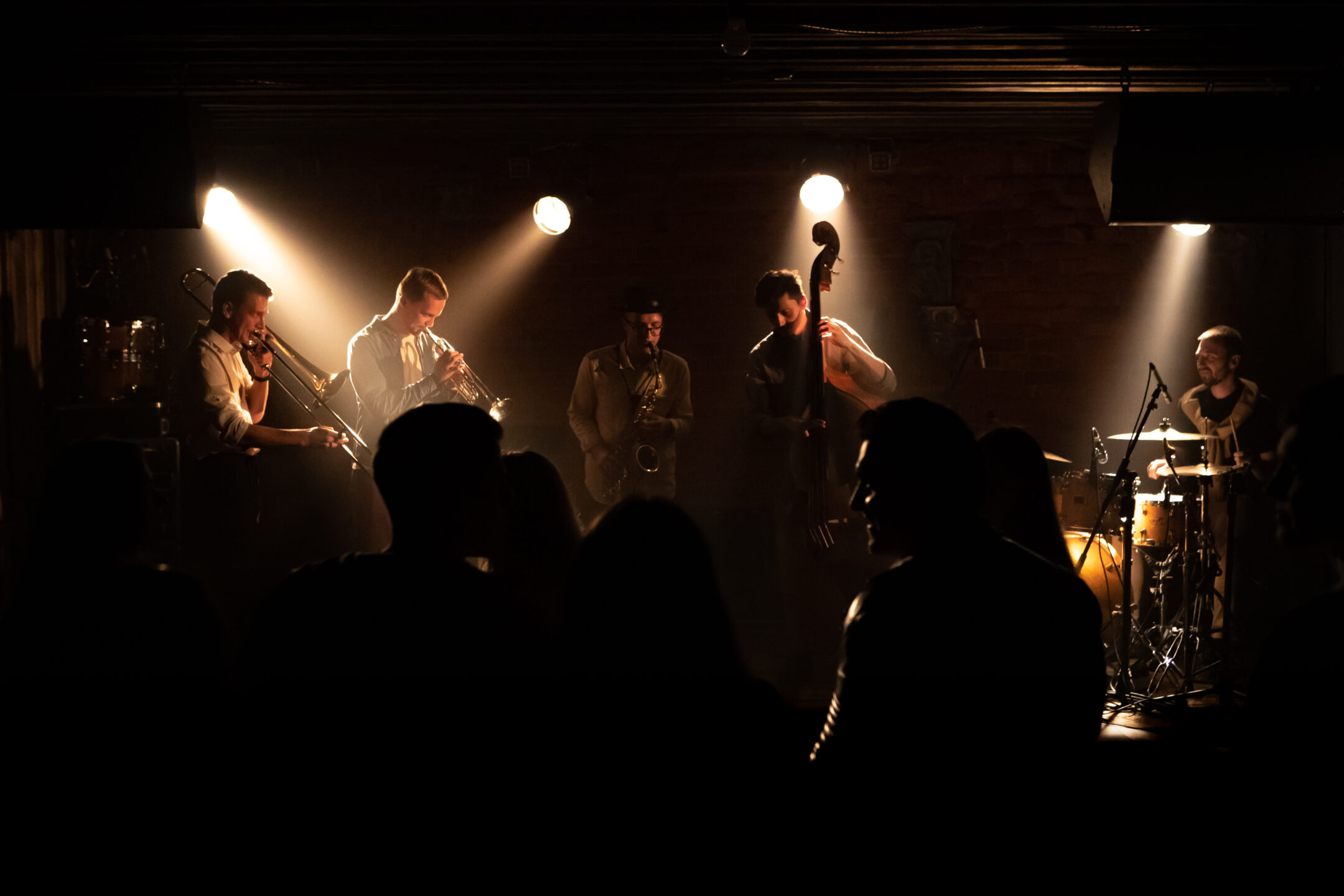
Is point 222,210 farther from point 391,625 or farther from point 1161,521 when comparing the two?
point 1161,521

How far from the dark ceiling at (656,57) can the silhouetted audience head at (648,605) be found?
2859mm

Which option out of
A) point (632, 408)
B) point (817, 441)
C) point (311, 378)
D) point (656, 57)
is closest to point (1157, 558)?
point (817, 441)

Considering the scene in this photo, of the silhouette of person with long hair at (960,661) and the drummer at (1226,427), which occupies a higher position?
the drummer at (1226,427)

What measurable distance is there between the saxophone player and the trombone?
1290mm

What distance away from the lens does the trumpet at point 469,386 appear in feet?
19.6

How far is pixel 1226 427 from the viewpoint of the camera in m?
5.83

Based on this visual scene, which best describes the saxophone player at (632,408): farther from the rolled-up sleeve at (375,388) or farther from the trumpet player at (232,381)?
the trumpet player at (232,381)

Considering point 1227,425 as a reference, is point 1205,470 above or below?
below

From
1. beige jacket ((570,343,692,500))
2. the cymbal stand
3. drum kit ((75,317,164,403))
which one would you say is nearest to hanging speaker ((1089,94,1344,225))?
the cymbal stand

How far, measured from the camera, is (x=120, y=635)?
1.76 metres

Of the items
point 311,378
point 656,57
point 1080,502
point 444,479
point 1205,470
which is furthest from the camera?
point 311,378

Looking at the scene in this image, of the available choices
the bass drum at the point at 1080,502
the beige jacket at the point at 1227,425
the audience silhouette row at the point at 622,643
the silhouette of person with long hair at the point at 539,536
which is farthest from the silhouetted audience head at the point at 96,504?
the beige jacket at the point at 1227,425

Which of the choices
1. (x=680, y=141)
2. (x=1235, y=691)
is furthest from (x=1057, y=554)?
(x=680, y=141)

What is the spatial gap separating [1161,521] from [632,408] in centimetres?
300
